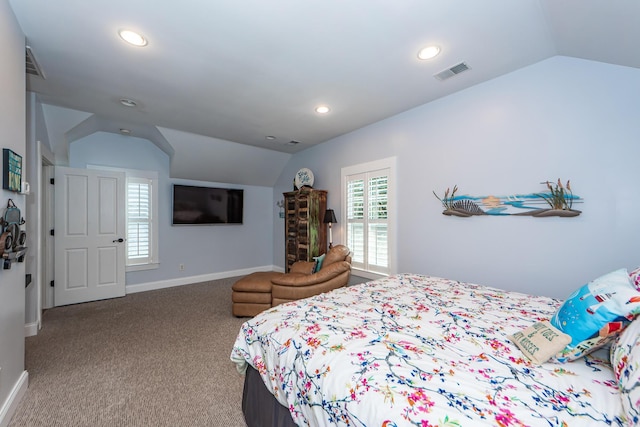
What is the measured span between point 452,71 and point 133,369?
3.93 metres

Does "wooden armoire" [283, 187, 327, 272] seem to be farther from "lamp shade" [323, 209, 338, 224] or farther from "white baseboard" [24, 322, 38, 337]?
"white baseboard" [24, 322, 38, 337]

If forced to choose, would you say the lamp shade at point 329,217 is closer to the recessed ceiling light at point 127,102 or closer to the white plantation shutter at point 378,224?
the white plantation shutter at point 378,224

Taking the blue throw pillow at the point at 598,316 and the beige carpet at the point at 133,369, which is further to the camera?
the beige carpet at the point at 133,369

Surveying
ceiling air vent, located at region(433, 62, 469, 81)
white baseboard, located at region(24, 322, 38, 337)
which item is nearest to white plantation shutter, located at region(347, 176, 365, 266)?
ceiling air vent, located at region(433, 62, 469, 81)

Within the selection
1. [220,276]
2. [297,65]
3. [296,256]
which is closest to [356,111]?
[297,65]

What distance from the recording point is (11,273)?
69.6 inches

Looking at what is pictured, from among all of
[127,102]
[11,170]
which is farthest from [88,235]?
[11,170]

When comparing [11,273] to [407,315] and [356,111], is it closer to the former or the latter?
[407,315]

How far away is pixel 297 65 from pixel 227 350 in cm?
280

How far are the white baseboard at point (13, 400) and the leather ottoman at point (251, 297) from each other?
73.3 inches

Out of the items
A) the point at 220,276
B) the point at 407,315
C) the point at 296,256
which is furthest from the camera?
the point at 220,276

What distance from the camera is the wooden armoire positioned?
14.5 feet

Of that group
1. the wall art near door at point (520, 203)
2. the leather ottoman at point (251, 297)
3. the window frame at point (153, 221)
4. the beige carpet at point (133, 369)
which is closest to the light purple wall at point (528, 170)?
the wall art near door at point (520, 203)

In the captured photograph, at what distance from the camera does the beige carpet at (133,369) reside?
179cm
